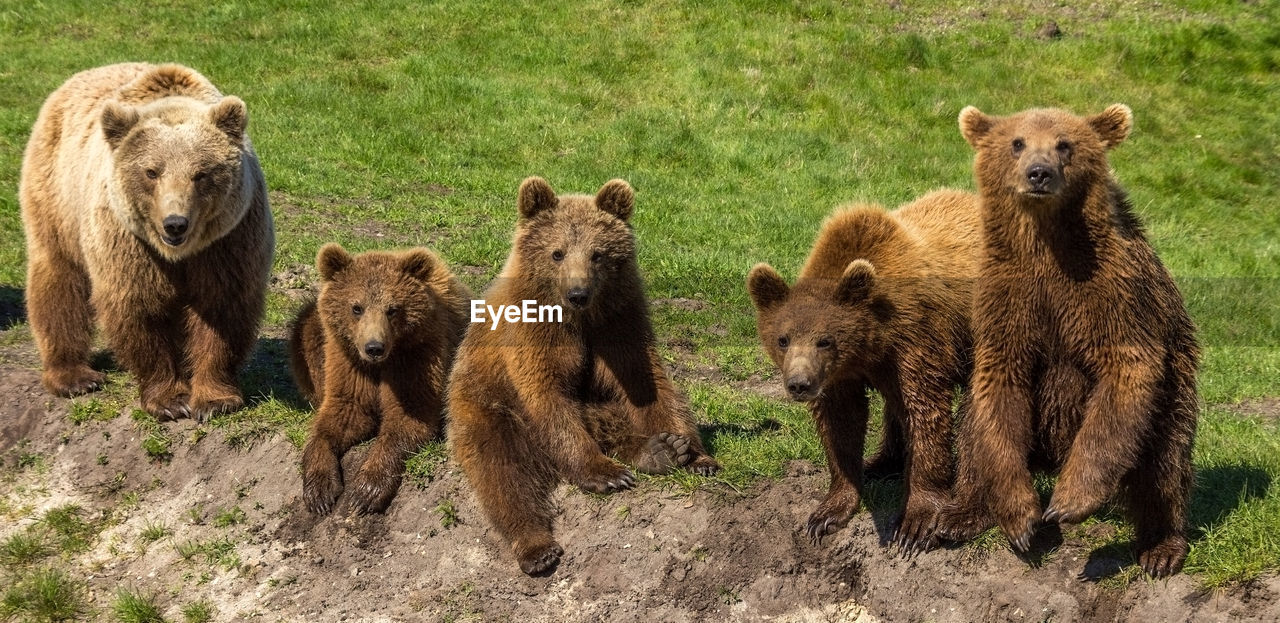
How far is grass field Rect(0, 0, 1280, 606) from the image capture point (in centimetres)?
1401

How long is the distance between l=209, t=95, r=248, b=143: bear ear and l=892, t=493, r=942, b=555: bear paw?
546 cm

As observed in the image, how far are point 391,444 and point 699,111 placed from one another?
36.8ft

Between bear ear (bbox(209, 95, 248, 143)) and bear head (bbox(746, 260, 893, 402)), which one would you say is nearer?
bear head (bbox(746, 260, 893, 402))

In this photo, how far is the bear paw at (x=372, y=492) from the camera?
744cm

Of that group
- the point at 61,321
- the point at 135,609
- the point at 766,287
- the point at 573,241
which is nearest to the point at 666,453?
the point at 766,287

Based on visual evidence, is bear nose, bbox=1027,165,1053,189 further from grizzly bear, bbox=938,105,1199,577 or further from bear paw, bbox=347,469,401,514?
bear paw, bbox=347,469,401,514

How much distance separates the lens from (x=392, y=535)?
7.44m

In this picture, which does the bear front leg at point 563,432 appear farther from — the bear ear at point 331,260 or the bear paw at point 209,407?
the bear paw at point 209,407

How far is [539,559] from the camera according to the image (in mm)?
6812

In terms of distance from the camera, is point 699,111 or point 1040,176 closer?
point 1040,176

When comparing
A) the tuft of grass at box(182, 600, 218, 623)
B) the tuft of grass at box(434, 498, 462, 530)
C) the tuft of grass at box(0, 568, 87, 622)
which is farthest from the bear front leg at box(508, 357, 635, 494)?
the tuft of grass at box(0, 568, 87, 622)
